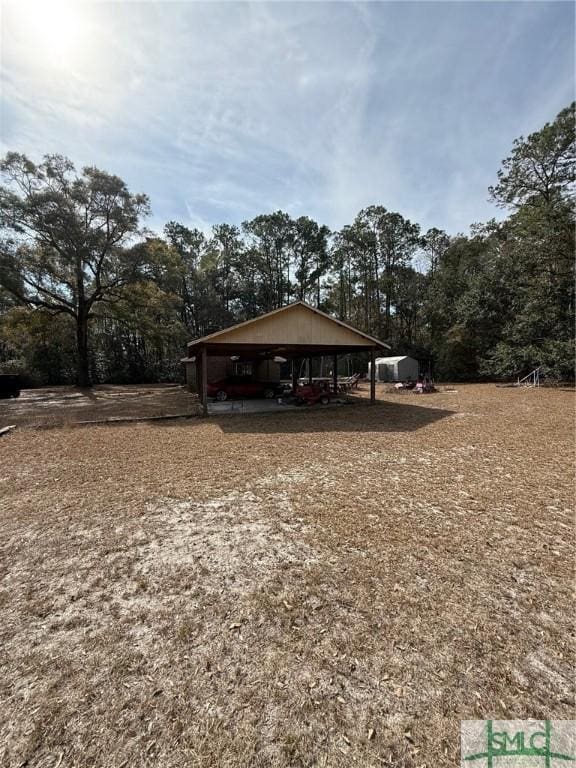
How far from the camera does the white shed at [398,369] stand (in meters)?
27.0

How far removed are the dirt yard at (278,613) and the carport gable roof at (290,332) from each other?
638 cm

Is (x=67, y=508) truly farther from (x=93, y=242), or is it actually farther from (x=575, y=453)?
(x=93, y=242)

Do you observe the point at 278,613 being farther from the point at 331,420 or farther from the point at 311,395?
the point at 311,395

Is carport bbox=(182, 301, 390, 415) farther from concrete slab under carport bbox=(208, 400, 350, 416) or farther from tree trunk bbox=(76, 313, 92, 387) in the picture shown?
tree trunk bbox=(76, 313, 92, 387)

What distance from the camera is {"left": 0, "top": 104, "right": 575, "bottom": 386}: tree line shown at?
1880 centimetres

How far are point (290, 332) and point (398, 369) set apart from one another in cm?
1742

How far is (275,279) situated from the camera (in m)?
38.6

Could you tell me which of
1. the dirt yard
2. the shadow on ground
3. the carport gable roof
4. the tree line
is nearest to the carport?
the carport gable roof

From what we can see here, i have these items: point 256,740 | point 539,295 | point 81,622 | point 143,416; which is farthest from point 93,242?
point 539,295

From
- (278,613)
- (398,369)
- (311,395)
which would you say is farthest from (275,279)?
(278,613)

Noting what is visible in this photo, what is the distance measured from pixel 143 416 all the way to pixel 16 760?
1044cm

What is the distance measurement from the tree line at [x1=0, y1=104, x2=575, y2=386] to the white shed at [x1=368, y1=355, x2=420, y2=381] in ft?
13.9

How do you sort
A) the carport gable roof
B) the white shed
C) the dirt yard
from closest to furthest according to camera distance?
the dirt yard, the carport gable roof, the white shed

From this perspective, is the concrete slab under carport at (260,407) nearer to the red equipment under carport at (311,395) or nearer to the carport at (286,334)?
the red equipment under carport at (311,395)
